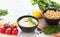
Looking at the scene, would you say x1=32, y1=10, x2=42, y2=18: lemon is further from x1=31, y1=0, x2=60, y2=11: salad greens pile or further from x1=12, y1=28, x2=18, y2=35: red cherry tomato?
x1=12, y1=28, x2=18, y2=35: red cherry tomato

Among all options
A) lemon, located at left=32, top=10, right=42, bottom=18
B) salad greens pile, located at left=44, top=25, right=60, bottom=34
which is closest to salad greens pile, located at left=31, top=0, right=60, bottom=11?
lemon, located at left=32, top=10, right=42, bottom=18

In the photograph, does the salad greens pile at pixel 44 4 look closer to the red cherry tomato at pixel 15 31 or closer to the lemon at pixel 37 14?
the lemon at pixel 37 14

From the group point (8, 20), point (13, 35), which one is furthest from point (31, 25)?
point (8, 20)

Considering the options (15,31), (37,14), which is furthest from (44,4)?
(15,31)

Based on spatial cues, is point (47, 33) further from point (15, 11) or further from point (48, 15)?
point (15, 11)

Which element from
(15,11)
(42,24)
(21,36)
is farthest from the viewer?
(15,11)

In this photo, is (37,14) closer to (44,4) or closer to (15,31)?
(44,4)

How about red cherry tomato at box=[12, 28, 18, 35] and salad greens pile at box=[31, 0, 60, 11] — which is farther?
salad greens pile at box=[31, 0, 60, 11]

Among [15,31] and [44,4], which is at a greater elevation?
[44,4]

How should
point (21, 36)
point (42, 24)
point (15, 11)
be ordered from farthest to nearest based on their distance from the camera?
point (15, 11) < point (42, 24) < point (21, 36)

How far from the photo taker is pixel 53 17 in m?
1.46

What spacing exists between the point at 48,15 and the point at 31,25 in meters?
0.18

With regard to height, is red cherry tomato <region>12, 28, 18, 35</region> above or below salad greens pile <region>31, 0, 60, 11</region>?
below

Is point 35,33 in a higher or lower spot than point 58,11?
lower
